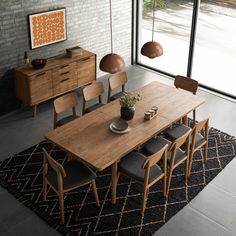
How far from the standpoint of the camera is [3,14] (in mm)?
6531


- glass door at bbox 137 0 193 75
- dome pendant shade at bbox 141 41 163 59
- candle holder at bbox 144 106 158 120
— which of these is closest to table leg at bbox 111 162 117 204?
candle holder at bbox 144 106 158 120

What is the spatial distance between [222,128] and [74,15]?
11.9ft

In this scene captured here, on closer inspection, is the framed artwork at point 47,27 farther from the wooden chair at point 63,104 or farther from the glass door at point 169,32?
the glass door at point 169,32

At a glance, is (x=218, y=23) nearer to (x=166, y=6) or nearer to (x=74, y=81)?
(x=166, y=6)

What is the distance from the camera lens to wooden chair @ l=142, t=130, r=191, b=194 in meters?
5.06

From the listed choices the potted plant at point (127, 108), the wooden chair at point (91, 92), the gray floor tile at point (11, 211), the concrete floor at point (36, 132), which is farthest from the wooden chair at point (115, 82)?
the gray floor tile at point (11, 211)

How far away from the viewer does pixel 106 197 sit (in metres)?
5.27

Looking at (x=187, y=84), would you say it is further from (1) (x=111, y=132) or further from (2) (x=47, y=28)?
(2) (x=47, y=28)

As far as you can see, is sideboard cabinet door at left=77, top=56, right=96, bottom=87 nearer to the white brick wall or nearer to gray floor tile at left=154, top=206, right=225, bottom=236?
the white brick wall

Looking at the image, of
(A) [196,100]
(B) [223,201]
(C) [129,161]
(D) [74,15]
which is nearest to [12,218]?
(C) [129,161]

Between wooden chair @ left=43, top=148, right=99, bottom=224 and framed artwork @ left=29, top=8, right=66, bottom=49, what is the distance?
120 inches

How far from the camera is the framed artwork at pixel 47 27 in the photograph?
703cm

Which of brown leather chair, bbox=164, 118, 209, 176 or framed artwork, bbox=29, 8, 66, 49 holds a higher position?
framed artwork, bbox=29, 8, 66, 49

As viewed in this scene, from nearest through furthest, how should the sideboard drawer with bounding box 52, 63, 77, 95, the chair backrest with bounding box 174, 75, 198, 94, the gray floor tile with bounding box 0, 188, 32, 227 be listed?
the gray floor tile with bounding box 0, 188, 32, 227, the chair backrest with bounding box 174, 75, 198, 94, the sideboard drawer with bounding box 52, 63, 77, 95
